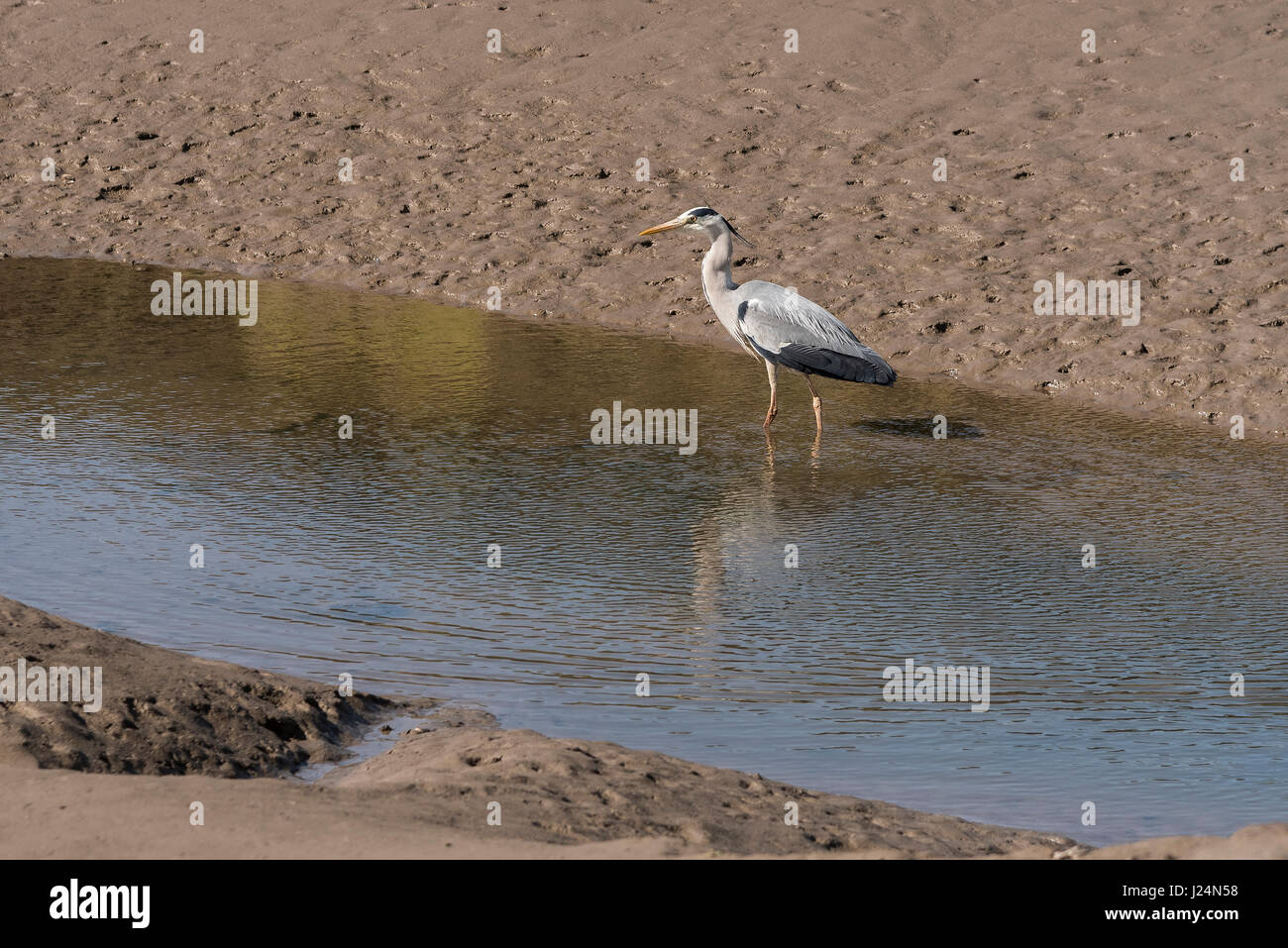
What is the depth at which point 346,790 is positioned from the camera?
4449mm

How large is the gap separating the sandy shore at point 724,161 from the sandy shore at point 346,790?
21.3ft

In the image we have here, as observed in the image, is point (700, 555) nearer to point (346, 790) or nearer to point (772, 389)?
point (772, 389)

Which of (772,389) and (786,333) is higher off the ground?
(786,333)

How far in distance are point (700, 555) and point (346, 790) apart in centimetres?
346

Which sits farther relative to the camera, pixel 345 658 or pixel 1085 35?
pixel 1085 35

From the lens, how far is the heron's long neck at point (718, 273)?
10070mm

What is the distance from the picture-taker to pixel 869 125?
47.7 ft

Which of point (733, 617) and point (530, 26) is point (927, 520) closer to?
point (733, 617)

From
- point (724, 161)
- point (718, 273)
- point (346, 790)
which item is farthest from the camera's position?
point (724, 161)

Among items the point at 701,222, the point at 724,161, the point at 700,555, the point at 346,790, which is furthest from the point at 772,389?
the point at 346,790

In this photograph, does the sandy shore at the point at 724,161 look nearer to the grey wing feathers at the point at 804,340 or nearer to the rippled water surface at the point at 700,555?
the rippled water surface at the point at 700,555

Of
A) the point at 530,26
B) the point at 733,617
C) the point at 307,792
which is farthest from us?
the point at 530,26
